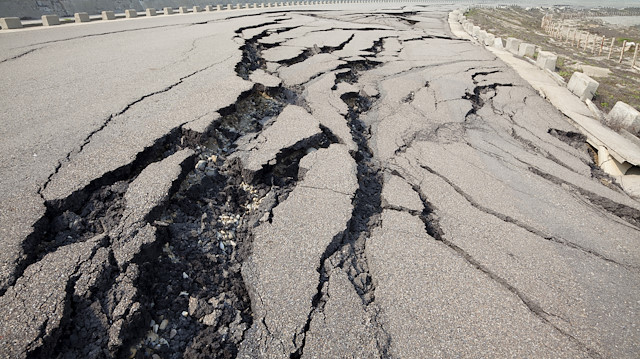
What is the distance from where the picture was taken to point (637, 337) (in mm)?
1687

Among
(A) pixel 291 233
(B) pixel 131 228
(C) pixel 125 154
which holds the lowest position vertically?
(A) pixel 291 233

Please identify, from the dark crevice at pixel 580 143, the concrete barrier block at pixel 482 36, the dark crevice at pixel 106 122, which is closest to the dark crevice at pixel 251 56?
the dark crevice at pixel 106 122

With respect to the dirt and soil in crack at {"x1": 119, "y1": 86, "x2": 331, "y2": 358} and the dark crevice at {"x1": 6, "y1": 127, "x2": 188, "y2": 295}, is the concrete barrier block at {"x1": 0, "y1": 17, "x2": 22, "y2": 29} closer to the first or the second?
the dirt and soil in crack at {"x1": 119, "y1": 86, "x2": 331, "y2": 358}

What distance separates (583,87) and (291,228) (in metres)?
6.80

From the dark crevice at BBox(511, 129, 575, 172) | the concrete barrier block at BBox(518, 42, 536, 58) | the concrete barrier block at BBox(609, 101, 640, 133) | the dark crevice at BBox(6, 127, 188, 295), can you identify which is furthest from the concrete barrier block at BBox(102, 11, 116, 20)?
the concrete barrier block at BBox(609, 101, 640, 133)

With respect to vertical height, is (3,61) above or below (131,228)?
above

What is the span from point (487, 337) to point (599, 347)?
1.82 feet

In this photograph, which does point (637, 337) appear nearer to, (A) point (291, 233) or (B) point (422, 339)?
(B) point (422, 339)

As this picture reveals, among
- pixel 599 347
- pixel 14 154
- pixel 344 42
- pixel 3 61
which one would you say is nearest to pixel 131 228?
pixel 14 154

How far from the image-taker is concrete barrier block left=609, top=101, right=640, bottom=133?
4766mm

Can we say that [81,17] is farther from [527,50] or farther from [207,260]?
[527,50]

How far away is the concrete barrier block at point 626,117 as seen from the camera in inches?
188

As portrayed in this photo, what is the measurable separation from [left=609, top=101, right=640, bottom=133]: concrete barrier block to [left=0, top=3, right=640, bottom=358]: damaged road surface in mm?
1171

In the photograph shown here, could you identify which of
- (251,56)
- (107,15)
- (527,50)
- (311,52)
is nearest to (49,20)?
(107,15)
